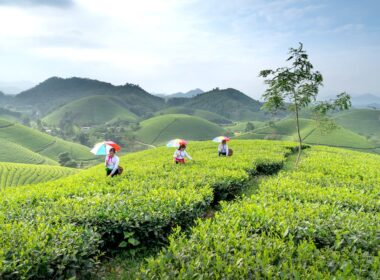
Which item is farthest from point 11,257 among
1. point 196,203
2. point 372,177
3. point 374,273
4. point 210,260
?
point 372,177

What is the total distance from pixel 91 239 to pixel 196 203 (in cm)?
353

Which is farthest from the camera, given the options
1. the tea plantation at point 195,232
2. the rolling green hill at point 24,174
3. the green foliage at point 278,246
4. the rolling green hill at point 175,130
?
the rolling green hill at point 175,130

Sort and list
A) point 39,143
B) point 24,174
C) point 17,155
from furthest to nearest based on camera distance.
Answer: point 39,143, point 17,155, point 24,174

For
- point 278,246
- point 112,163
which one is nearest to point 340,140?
point 112,163

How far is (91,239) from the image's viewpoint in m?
6.20

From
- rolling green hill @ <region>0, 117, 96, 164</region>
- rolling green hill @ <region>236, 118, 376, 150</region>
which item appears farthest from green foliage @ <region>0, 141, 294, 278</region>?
rolling green hill @ <region>0, 117, 96, 164</region>

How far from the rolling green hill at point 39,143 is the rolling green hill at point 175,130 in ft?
133

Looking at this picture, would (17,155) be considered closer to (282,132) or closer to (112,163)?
(112,163)

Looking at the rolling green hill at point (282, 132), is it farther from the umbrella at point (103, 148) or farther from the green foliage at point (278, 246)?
the green foliage at point (278, 246)

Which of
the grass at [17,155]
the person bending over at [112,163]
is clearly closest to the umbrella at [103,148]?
the person bending over at [112,163]

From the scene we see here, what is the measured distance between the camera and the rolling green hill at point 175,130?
166750 mm

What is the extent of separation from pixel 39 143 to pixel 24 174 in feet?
275

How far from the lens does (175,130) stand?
17338 centimetres

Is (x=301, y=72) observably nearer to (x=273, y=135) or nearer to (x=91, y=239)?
(x=91, y=239)
